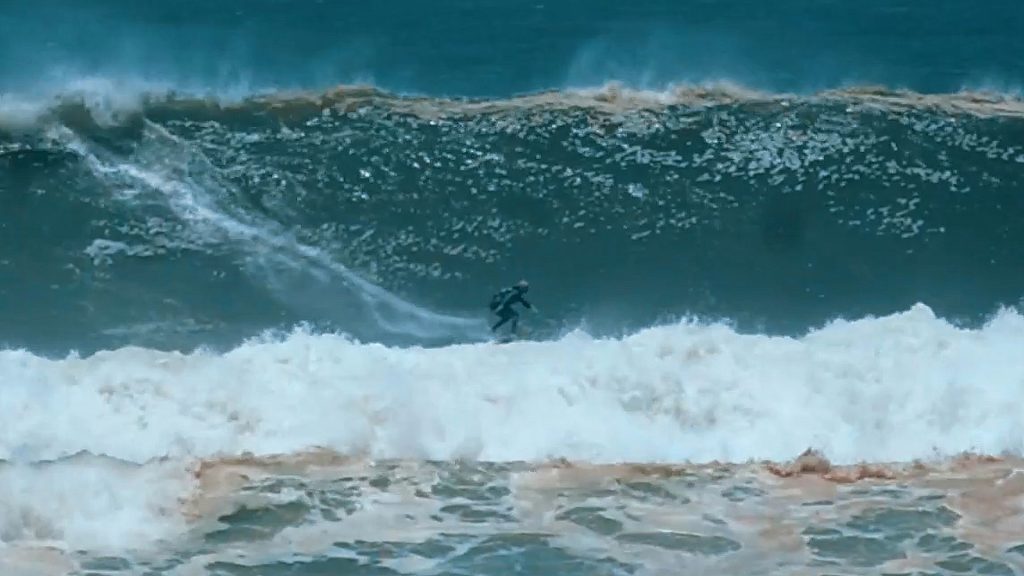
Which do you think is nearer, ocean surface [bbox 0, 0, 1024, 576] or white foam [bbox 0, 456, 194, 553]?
white foam [bbox 0, 456, 194, 553]

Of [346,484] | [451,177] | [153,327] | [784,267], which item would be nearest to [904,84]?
[784,267]

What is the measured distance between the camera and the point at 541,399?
15.2 metres

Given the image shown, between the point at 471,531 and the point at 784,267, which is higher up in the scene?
the point at 784,267

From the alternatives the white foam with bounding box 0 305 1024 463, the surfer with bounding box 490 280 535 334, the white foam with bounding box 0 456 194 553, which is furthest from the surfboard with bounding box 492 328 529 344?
the white foam with bounding box 0 456 194 553

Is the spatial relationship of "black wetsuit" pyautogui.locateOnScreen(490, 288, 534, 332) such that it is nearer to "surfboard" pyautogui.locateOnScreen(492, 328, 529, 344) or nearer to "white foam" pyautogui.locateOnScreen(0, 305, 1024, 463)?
"surfboard" pyautogui.locateOnScreen(492, 328, 529, 344)

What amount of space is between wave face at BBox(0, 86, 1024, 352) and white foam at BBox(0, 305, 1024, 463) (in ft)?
5.18

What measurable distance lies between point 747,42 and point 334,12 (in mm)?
5228

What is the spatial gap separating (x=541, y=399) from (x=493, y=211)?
5.15 m

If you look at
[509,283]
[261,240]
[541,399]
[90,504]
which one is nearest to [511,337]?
[509,283]

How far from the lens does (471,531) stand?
1273cm

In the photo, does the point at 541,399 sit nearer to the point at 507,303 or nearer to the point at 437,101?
the point at 507,303

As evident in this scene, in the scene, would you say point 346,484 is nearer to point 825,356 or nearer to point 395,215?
point 825,356

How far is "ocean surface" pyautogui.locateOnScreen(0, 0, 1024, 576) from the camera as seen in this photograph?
42.2 feet

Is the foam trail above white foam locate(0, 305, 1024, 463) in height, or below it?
above
